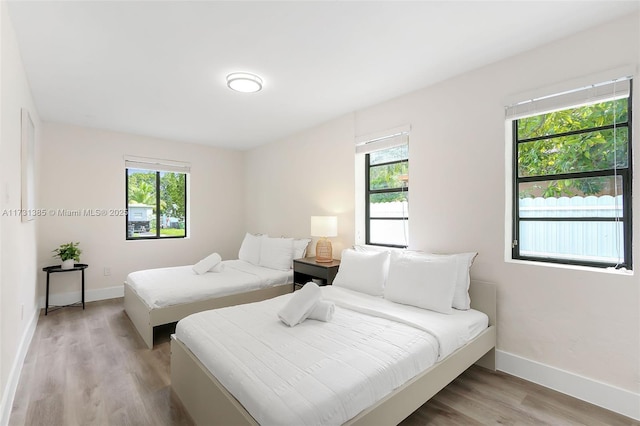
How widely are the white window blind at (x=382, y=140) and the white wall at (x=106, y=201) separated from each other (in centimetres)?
311

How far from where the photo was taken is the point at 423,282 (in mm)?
2434

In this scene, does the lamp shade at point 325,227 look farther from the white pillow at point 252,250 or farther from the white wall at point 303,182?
the white pillow at point 252,250

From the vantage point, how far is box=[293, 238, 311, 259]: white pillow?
165 inches

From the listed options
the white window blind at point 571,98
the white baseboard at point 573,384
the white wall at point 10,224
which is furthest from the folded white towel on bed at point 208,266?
the white window blind at point 571,98

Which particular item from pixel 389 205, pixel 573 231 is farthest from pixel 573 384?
pixel 389 205

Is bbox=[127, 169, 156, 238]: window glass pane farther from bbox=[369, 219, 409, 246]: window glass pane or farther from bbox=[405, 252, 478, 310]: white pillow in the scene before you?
bbox=[405, 252, 478, 310]: white pillow

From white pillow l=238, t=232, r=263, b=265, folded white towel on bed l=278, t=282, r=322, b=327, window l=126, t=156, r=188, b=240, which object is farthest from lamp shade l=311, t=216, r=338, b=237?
window l=126, t=156, r=188, b=240

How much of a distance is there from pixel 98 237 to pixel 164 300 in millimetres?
2346

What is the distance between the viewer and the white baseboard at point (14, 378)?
1820 millimetres

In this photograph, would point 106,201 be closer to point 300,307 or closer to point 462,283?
point 300,307

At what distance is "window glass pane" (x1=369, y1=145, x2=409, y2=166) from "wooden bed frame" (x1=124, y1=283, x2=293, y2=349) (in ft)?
6.43

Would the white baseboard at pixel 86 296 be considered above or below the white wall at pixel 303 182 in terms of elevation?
below

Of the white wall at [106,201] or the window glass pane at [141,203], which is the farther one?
the window glass pane at [141,203]

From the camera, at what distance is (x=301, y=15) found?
1.91 m
